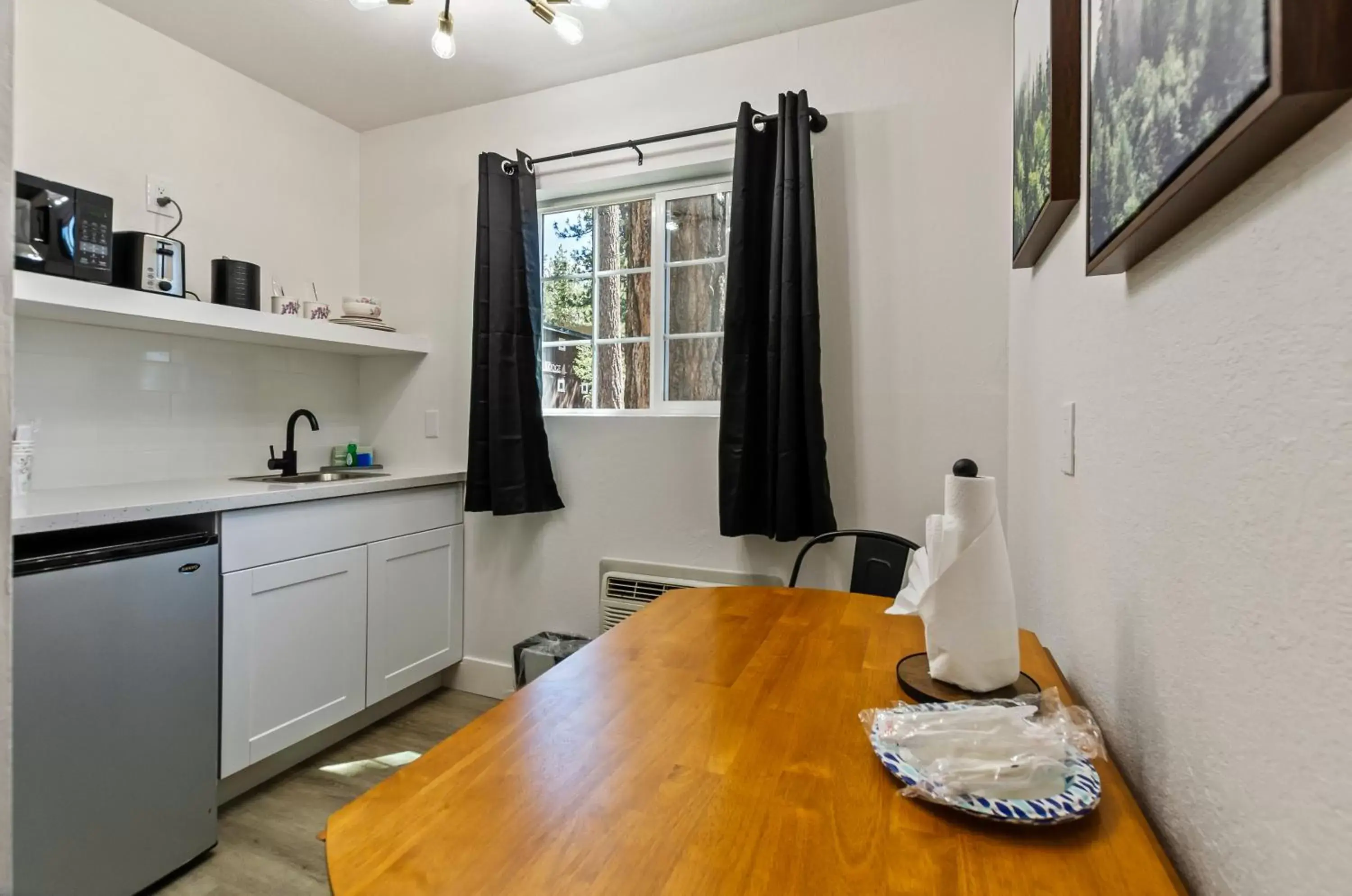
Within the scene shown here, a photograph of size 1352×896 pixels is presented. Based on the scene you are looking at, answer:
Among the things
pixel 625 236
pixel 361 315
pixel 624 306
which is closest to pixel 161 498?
pixel 361 315

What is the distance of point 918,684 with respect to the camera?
865 mm

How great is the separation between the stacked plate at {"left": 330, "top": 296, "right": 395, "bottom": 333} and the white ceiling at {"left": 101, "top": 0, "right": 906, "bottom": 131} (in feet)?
2.96

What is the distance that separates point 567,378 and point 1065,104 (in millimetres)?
2128

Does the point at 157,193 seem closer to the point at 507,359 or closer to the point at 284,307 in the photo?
the point at 284,307

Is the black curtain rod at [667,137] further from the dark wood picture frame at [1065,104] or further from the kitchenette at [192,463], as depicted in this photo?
the dark wood picture frame at [1065,104]

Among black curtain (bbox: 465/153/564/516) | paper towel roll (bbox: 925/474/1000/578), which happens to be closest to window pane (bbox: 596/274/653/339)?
black curtain (bbox: 465/153/564/516)

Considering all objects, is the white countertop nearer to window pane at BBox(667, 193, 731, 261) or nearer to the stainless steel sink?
the stainless steel sink

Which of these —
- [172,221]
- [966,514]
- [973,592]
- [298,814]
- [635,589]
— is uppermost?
[172,221]

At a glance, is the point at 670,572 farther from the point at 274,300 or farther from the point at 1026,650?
the point at 274,300

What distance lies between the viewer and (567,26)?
1798 mm

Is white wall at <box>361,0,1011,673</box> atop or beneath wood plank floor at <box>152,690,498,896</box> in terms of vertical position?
atop

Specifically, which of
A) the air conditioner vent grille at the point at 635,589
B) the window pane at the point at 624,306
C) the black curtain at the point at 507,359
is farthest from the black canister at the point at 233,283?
the air conditioner vent grille at the point at 635,589

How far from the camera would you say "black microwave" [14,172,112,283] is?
1681 millimetres

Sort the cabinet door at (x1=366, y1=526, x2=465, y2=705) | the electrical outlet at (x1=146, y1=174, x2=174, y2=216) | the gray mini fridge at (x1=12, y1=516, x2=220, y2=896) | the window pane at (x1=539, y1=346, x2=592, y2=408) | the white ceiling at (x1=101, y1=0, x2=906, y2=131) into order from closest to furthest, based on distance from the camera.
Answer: the gray mini fridge at (x1=12, y1=516, x2=220, y2=896), the white ceiling at (x1=101, y1=0, x2=906, y2=131), the electrical outlet at (x1=146, y1=174, x2=174, y2=216), the cabinet door at (x1=366, y1=526, x2=465, y2=705), the window pane at (x1=539, y1=346, x2=592, y2=408)
